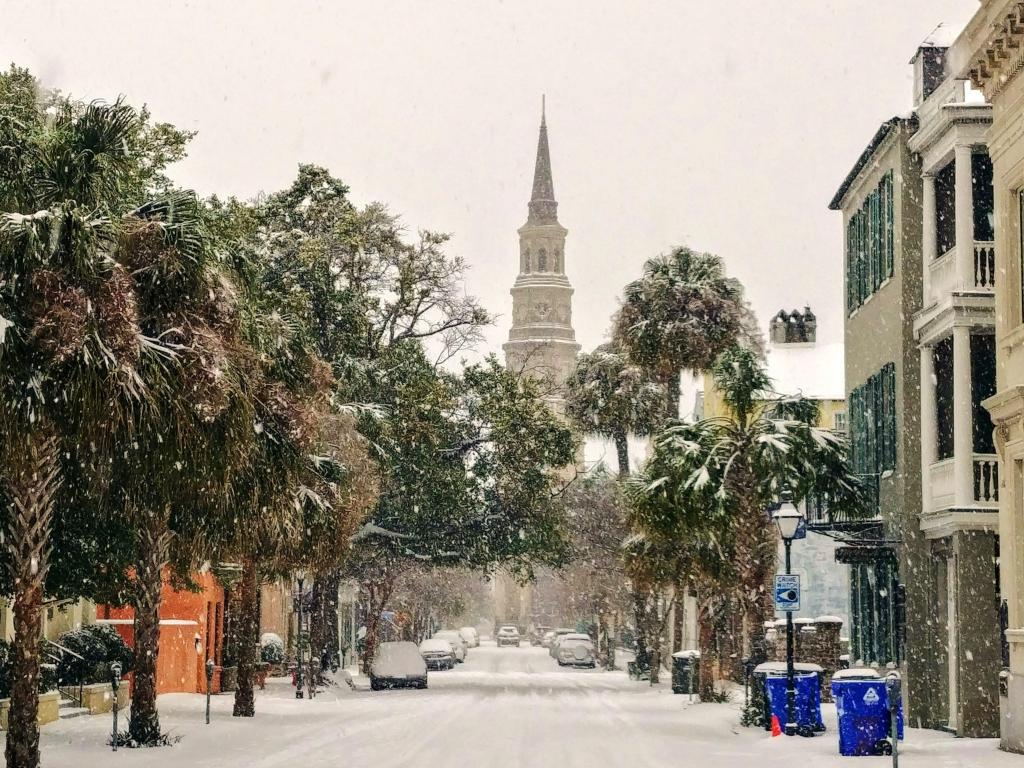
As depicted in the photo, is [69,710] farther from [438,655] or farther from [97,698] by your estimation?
[438,655]

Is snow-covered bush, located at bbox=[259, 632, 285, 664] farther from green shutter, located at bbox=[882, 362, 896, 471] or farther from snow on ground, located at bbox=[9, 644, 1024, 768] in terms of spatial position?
green shutter, located at bbox=[882, 362, 896, 471]

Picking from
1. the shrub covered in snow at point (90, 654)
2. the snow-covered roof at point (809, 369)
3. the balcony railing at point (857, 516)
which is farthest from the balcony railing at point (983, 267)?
the snow-covered roof at point (809, 369)

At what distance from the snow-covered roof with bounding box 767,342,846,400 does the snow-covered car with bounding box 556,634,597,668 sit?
19.2 m

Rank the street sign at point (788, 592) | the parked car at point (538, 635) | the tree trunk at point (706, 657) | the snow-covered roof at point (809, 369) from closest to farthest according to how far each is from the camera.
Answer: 1. the street sign at point (788, 592)
2. the tree trunk at point (706, 657)
3. the snow-covered roof at point (809, 369)
4. the parked car at point (538, 635)

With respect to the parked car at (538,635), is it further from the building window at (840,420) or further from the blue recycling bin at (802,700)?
the blue recycling bin at (802,700)

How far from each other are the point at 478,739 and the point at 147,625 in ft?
16.7

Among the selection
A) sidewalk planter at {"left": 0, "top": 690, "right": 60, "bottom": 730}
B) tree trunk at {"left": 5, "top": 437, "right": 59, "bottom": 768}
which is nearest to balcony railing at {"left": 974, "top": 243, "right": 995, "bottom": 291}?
tree trunk at {"left": 5, "top": 437, "right": 59, "bottom": 768}

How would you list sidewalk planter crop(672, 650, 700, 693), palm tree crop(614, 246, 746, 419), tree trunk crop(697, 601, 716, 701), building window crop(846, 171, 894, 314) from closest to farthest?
1. building window crop(846, 171, 894, 314)
2. tree trunk crop(697, 601, 716, 701)
3. sidewalk planter crop(672, 650, 700, 693)
4. palm tree crop(614, 246, 746, 419)

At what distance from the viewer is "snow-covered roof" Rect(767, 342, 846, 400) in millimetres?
51094

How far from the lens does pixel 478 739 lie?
23.2 meters

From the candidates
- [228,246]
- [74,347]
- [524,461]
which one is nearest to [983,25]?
[228,246]

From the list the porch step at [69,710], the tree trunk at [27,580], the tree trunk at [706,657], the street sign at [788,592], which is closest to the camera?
the tree trunk at [27,580]

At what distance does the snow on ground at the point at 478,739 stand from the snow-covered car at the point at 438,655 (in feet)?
83.3

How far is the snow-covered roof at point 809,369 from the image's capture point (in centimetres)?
5109
